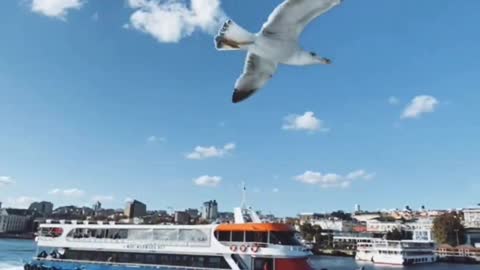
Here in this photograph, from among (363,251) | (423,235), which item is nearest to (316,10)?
(363,251)

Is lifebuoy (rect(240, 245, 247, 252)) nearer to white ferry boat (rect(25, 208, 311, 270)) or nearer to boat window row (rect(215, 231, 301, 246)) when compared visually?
white ferry boat (rect(25, 208, 311, 270))

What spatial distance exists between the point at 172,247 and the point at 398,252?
1387 inches

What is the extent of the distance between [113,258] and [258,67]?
14.3m

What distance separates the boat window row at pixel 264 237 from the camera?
48.5 feet

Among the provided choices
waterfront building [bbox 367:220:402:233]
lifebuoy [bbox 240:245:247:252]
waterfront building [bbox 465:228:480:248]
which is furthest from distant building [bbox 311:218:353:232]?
lifebuoy [bbox 240:245:247:252]

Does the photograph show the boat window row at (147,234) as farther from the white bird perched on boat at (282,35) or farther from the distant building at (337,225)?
the distant building at (337,225)

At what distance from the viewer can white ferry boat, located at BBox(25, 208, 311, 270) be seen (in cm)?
1473

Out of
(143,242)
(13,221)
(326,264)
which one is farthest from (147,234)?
(13,221)

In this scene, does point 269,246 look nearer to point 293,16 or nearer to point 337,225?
point 293,16

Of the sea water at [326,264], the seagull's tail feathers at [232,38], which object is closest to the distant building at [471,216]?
the sea water at [326,264]

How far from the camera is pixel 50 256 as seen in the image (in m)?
18.7

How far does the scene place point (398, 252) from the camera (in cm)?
4553

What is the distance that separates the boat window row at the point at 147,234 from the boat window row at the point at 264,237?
88cm

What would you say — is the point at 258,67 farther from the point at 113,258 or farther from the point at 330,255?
the point at 330,255
